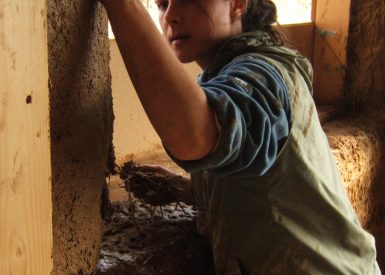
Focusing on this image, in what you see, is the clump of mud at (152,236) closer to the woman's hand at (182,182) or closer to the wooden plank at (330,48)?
the woman's hand at (182,182)

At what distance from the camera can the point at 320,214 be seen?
1.06m

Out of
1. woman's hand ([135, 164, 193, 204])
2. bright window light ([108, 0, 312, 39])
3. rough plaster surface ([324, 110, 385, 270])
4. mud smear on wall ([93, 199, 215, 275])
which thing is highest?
bright window light ([108, 0, 312, 39])

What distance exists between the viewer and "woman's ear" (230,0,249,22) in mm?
1145

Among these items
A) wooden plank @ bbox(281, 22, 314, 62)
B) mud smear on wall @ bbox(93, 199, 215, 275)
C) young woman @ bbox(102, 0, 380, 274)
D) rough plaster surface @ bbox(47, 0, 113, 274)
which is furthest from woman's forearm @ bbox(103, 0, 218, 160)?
wooden plank @ bbox(281, 22, 314, 62)

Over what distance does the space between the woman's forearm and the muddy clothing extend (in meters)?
0.11

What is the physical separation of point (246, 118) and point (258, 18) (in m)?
0.49

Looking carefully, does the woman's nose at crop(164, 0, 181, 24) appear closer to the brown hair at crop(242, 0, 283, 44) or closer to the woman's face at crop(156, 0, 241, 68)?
the woman's face at crop(156, 0, 241, 68)

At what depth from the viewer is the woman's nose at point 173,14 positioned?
1.07 m

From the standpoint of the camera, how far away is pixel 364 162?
7.12ft

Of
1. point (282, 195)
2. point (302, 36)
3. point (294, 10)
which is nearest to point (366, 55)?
point (302, 36)

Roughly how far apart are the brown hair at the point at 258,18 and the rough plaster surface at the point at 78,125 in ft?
1.22

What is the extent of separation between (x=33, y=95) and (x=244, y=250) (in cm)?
59

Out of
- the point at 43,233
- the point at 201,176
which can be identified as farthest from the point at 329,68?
the point at 43,233

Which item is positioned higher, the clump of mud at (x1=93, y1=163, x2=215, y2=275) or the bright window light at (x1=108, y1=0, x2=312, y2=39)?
the bright window light at (x1=108, y1=0, x2=312, y2=39)
